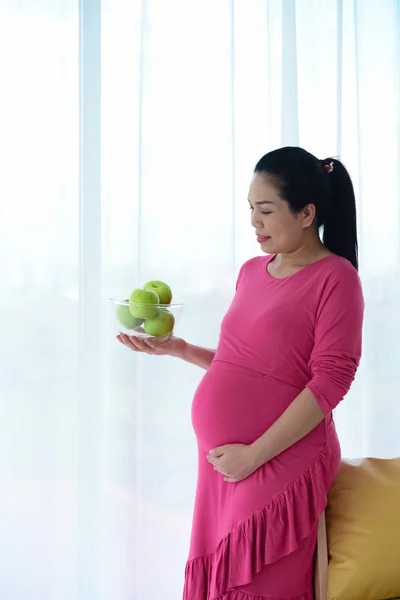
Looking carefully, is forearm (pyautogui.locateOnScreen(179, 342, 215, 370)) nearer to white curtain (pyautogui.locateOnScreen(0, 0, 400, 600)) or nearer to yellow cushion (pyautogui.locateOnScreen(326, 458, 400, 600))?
white curtain (pyautogui.locateOnScreen(0, 0, 400, 600))

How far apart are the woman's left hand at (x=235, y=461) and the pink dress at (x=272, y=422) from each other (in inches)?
0.7

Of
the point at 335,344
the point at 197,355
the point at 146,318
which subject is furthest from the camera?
the point at 197,355

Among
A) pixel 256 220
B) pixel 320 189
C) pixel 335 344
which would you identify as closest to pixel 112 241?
pixel 256 220

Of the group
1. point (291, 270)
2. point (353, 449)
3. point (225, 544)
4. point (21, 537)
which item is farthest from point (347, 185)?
point (21, 537)

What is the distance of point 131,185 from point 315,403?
73 centimetres

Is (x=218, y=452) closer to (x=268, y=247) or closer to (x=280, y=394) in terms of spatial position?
(x=280, y=394)

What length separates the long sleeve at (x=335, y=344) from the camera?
1266 mm

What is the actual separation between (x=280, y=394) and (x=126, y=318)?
33 centimetres

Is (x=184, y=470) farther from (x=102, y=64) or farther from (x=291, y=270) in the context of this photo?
(x=102, y=64)

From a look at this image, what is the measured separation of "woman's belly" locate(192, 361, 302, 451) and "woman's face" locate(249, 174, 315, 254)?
0.26m

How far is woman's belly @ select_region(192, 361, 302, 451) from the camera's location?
133 centimetres

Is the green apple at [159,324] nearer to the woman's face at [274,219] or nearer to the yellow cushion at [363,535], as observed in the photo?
the woman's face at [274,219]

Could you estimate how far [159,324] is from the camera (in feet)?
4.50

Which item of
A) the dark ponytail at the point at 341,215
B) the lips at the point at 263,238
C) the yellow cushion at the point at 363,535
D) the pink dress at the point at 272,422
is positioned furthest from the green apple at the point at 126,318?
the yellow cushion at the point at 363,535
